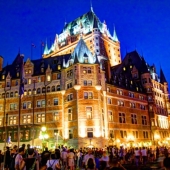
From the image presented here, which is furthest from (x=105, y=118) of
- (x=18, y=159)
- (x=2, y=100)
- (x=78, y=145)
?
(x=18, y=159)

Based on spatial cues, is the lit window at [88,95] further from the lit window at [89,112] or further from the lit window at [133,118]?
the lit window at [133,118]

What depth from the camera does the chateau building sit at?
150ft

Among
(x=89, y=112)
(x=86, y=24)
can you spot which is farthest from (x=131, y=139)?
(x=86, y=24)

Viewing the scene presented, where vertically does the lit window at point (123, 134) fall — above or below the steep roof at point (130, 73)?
below

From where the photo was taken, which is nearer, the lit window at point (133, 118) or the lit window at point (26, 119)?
the lit window at point (26, 119)

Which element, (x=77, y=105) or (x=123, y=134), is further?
(x=123, y=134)

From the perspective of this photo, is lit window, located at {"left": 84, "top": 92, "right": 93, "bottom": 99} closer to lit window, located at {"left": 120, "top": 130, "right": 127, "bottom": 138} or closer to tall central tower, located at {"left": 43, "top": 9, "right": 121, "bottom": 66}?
lit window, located at {"left": 120, "top": 130, "right": 127, "bottom": 138}

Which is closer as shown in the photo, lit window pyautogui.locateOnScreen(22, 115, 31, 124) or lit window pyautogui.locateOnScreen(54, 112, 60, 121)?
lit window pyautogui.locateOnScreen(54, 112, 60, 121)

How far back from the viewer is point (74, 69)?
48.4m

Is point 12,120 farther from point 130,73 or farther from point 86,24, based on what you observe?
point 86,24

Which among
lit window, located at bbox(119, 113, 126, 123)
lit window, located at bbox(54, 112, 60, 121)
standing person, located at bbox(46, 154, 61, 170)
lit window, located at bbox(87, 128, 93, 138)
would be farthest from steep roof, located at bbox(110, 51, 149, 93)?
standing person, located at bbox(46, 154, 61, 170)

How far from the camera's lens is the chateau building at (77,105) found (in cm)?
4562

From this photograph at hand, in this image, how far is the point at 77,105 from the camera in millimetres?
45781

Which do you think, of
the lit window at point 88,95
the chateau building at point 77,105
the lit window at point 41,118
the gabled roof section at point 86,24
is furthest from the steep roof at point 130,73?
the gabled roof section at point 86,24
